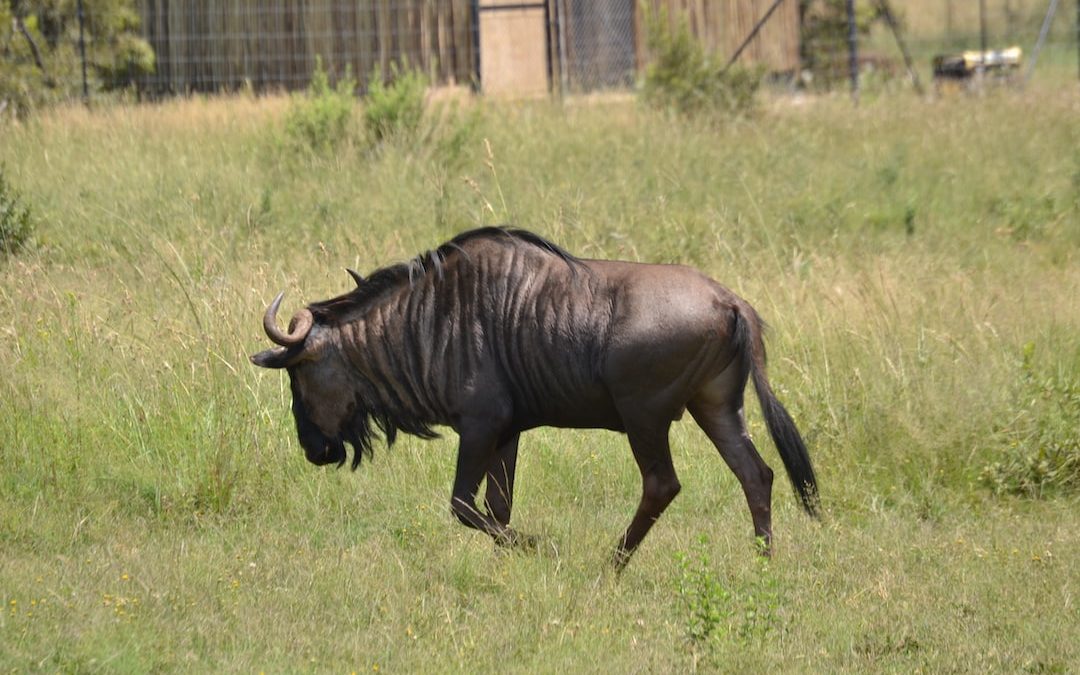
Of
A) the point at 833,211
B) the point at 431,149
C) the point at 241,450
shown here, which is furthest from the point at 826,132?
the point at 241,450

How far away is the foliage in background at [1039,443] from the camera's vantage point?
784 cm

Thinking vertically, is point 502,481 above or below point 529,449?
above

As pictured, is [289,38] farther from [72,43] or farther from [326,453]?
[326,453]

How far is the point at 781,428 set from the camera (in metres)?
6.75

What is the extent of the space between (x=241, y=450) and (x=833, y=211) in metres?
7.09

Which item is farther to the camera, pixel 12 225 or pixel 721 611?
pixel 12 225

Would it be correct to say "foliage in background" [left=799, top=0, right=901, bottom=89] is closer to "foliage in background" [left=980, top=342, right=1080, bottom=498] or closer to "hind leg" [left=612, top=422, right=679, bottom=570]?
"foliage in background" [left=980, top=342, right=1080, bottom=498]

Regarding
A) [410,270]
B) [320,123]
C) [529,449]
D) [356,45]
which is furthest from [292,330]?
[356,45]

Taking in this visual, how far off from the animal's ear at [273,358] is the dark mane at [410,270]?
26 cm

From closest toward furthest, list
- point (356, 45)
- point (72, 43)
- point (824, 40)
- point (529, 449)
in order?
point (529, 449)
point (72, 43)
point (356, 45)
point (824, 40)

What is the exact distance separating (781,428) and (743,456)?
0.22m

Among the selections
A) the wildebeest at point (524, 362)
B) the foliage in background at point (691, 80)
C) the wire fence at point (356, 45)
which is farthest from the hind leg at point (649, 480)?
the wire fence at point (356, 45)

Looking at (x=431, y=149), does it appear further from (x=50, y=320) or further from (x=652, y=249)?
(x=50, y=320)

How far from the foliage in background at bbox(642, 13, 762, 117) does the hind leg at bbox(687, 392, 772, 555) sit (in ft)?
32.9
